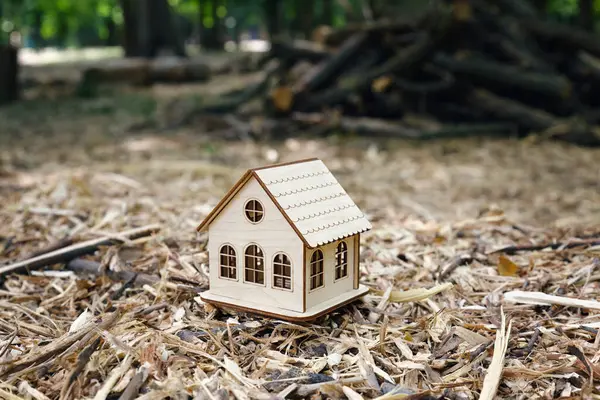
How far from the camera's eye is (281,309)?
314 centimetres

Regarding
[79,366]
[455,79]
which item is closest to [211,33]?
[455,79]

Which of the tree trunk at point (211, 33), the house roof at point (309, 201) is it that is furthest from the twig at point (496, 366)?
the tree trunk at point (211, 33)

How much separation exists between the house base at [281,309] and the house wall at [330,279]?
0.08 ft

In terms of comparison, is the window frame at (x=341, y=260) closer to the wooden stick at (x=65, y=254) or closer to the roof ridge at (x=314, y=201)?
the roof ridge at (x=314, y=201)

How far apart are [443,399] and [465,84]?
9347 mm

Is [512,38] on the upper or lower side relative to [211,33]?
upper

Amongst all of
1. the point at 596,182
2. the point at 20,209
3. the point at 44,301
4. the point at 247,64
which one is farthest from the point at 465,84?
the point at 247,64

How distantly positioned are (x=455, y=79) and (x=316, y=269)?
8.93 meters

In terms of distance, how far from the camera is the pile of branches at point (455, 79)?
11.0 metres

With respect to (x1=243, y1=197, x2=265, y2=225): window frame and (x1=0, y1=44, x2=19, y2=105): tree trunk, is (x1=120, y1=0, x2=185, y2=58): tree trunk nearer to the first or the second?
(x1=0, y1=44, x2=19, y2=105): tree trunk

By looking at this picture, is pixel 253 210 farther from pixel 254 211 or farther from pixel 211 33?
pixel 211 33

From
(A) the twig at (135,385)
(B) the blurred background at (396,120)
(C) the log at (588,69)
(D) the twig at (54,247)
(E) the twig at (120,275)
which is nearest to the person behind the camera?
(A) the twig at (135,385)

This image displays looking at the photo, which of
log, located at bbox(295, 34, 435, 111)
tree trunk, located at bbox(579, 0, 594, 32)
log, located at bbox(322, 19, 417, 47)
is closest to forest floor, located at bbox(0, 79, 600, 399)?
log, located at bbox(295, 34, 435, 111)

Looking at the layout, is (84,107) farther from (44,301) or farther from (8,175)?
(44,301)
